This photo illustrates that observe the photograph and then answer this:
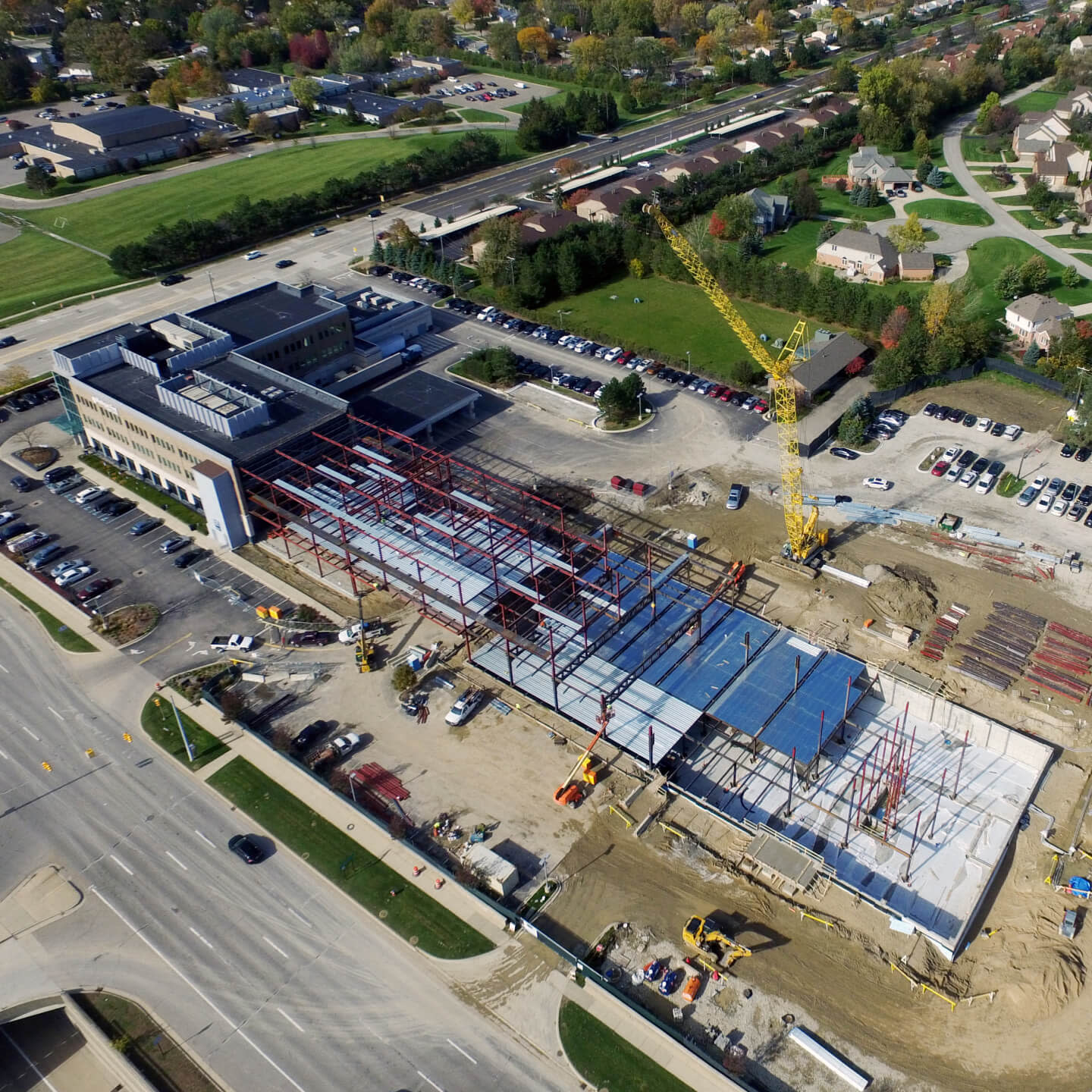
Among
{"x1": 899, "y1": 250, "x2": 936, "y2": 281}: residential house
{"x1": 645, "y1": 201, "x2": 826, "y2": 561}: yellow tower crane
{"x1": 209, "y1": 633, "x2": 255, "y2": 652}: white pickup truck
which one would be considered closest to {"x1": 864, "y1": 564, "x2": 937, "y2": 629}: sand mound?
{"x1": 645, "y1": 201, "x2": 826, "y2": 561}: yellow tower crane

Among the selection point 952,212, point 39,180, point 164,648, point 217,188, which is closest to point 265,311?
point 164,648

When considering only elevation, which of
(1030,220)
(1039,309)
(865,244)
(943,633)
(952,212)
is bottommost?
(943,633)

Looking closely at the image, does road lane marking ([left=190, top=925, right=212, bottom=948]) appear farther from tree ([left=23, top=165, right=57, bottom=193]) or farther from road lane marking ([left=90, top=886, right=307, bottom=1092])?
tree ([left=23, top=165, right=57, bottom=193])

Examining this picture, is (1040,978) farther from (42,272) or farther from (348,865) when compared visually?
(42,272)

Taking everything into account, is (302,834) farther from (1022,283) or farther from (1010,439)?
(1022,283)

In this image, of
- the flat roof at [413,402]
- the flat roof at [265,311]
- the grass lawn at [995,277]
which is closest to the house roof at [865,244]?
the grass lawn at [995,277]

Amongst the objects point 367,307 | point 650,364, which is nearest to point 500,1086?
point 650,364

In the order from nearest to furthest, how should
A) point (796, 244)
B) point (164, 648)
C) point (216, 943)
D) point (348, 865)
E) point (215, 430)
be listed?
point (216, 943) → point (348, 865) → point (164, 648) → point (215, 430) → point (796, 244)
